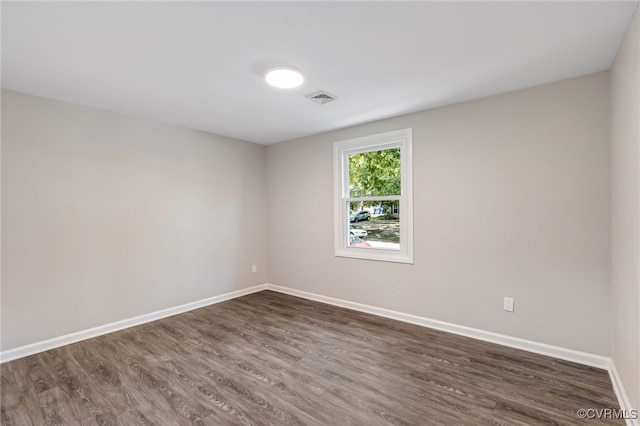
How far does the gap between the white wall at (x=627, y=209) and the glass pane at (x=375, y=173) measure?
6.24 ft

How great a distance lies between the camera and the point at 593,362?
2.37m

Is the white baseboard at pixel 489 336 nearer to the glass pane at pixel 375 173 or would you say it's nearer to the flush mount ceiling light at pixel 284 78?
the glass pane at pixel 375 173

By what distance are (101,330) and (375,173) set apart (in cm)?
360

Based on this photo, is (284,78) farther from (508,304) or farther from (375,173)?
(508,304)

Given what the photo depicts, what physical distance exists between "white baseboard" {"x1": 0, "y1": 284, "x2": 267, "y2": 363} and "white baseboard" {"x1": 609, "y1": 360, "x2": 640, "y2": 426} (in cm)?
411

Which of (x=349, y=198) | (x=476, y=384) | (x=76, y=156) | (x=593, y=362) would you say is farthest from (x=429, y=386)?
(x=76, y=156)

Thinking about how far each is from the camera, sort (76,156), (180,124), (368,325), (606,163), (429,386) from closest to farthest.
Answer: (429,386) < (606,163) < (76,156) < (368,325) < (180,124)

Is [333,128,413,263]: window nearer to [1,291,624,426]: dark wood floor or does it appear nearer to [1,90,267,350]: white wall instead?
[1,291,624,426]: dark wood floor

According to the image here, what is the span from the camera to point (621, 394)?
193 cm

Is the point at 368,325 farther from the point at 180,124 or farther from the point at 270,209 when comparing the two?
the point at 180,124

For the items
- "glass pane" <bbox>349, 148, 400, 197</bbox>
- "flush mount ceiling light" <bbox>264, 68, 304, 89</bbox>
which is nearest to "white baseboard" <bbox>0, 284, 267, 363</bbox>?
"glass pane" <bbox>349, 148, 400, 197</bbox>

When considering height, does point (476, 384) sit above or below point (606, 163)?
below

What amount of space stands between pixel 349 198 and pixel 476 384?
248cm

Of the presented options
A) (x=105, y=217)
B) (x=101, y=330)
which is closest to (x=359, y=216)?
(x=105, y=217)
